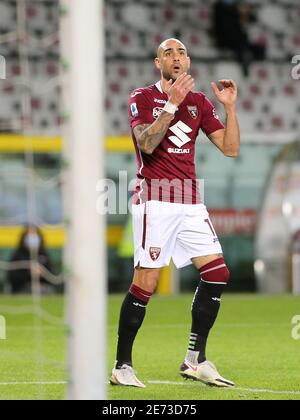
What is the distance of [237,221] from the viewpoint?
1609cm

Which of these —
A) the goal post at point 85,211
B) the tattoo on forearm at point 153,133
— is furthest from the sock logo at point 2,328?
the goal post at point 85,211

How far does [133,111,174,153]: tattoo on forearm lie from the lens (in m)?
6.38

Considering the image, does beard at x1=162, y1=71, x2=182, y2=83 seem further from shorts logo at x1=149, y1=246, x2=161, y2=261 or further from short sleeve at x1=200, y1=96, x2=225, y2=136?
shorts logo at x1=149, y1=246, x2=161, y2=261

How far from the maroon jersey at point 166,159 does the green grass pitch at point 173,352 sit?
107 cm

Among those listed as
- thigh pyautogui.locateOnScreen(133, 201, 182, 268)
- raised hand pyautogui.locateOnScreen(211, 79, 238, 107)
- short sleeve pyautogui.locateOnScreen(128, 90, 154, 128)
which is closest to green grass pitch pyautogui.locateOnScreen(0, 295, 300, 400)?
thigh pyautogui.locateOnScreen(133, 201, 182, 268)

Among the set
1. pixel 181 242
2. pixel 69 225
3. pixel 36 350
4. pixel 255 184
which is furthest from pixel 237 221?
pixel 69 225

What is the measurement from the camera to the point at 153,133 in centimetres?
646

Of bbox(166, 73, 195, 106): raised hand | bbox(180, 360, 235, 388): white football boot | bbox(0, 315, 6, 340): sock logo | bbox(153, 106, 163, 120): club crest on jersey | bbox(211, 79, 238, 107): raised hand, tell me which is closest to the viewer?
bbox(166, 73, 195, 106): raised hand

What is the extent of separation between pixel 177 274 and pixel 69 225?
1109cm

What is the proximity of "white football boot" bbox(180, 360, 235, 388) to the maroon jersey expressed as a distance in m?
0.93

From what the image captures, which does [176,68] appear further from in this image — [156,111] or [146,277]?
[146,277]

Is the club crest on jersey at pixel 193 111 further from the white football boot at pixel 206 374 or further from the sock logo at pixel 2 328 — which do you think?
the sock logo at pixel 2 328

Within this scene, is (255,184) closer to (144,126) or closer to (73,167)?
(144,126)

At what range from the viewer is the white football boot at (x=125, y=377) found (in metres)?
6.59
